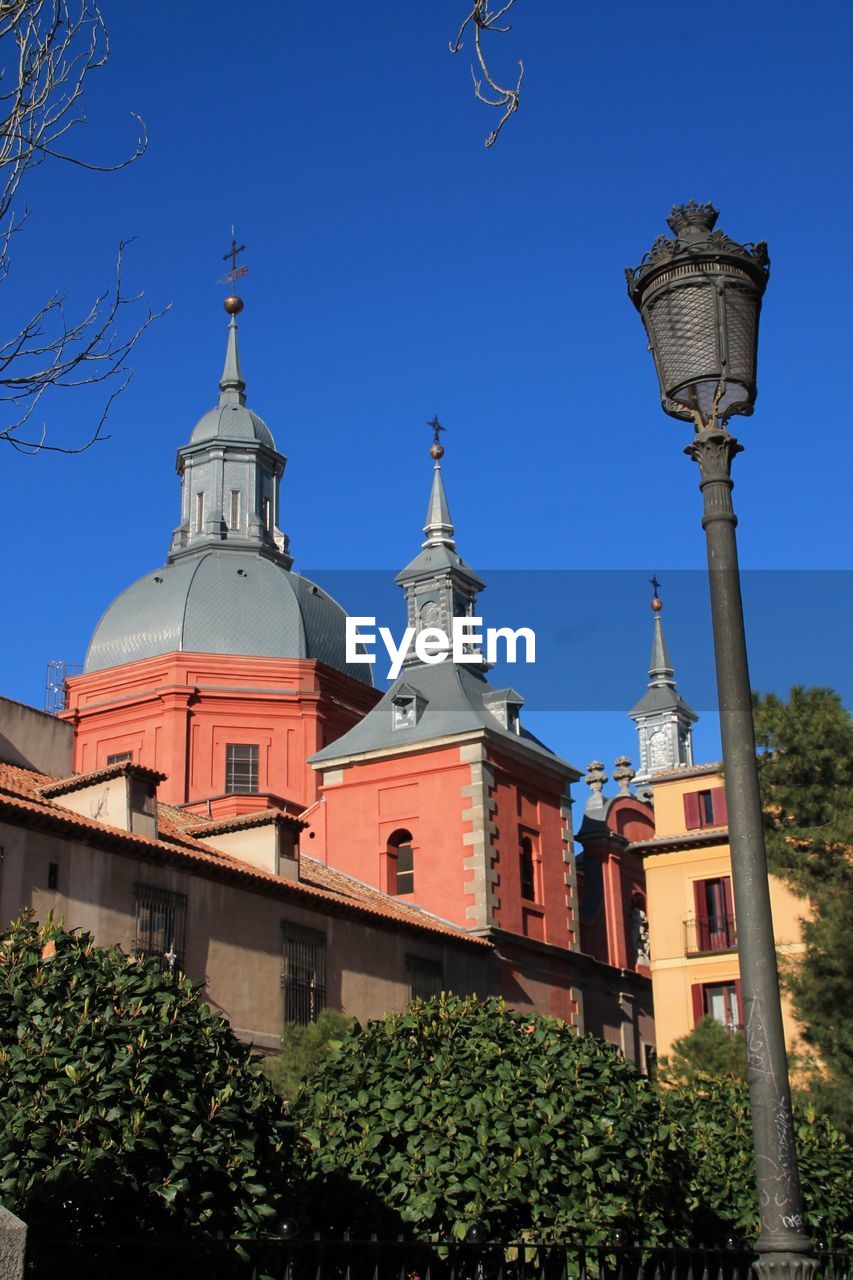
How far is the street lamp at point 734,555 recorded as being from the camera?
6.55 metres

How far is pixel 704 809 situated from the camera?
107 ft

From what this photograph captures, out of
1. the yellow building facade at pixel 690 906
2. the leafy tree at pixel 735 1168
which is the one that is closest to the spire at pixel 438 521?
the yellow building facade at pixel 690 906

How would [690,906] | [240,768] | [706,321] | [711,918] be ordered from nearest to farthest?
[706,321] < [711,918] < [690,906] < [240,768]

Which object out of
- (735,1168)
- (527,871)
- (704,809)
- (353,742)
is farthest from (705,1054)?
(353,742)

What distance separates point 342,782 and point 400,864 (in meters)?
2.43

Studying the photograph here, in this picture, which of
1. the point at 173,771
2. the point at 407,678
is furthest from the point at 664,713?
the point at 173,771

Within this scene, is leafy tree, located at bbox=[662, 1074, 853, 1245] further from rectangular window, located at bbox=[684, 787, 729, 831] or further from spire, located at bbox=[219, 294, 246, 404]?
spire, located at bbox=[219, 294, 246, 404]

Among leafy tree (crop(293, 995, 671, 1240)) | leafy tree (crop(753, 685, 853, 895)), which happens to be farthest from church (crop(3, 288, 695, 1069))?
leafy tree (crop(293, 995, 671, 1240))

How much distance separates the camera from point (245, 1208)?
8.36 metres

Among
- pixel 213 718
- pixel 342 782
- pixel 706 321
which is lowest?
pixel 706 321

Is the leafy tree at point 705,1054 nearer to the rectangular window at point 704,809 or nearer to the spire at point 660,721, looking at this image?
the rectangular window at point 704,809

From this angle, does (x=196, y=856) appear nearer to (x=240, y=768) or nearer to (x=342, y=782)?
(x=342, y=782)

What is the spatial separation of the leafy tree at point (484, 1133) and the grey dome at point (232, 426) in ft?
114

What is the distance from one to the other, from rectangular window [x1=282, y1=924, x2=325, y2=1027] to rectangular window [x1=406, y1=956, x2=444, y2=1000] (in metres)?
3.13
